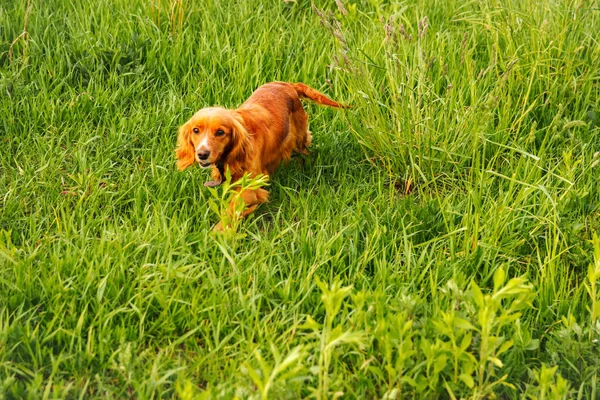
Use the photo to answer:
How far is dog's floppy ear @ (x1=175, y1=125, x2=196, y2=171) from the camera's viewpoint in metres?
3.40

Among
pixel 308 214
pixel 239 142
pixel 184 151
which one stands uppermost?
pixel 239 142

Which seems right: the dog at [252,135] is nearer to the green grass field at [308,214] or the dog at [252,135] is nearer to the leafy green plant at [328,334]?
the green grass field at [308,214]

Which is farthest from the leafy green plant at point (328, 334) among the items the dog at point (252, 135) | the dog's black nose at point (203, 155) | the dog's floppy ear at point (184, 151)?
the dog's floppy ear at point (184, 151)

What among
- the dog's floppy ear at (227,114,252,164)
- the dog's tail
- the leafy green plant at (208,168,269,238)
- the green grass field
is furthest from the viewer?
the dog's tail

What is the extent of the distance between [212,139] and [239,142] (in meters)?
0.15

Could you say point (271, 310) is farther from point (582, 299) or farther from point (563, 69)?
point (563, 69)

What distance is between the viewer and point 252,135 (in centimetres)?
347

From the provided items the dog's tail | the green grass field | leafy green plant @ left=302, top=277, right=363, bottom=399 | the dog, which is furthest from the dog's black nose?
leafy green plant @ left=302, top=277, right=363, bottom=399

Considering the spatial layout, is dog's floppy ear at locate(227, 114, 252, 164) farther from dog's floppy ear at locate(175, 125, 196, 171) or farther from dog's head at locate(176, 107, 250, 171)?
dog's floppy ear at locate(175, 125, 196, 171)

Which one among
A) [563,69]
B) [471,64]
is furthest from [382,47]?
[563,69]

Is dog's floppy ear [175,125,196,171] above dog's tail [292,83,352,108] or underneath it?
underneath

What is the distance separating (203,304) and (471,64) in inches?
89.3

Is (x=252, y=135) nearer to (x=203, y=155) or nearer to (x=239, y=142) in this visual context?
(x=239, y=142)

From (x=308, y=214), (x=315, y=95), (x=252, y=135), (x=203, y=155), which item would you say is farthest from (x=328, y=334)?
(x=315, y=95)
